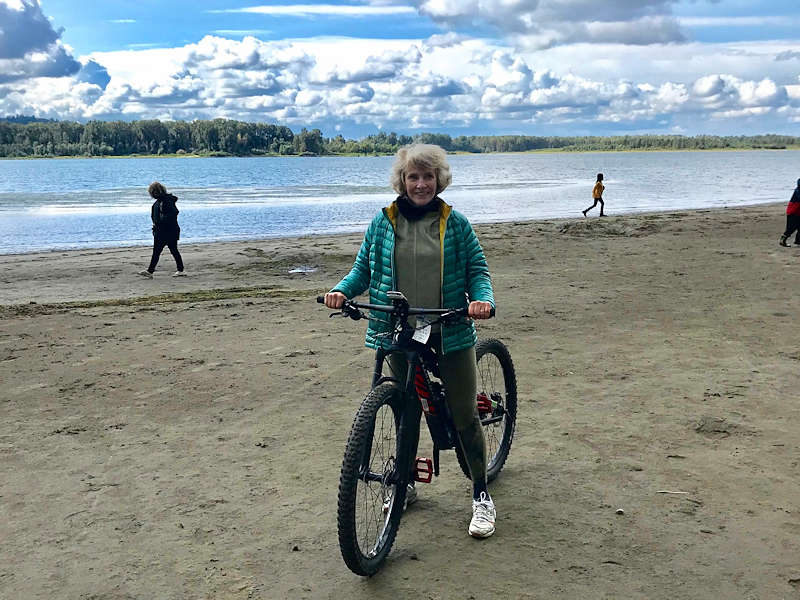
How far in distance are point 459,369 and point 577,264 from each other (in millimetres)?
11655

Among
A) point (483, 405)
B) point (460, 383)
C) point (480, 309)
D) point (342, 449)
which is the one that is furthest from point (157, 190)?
point (480, 309)

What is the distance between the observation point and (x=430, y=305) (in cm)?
385

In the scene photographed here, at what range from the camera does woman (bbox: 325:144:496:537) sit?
376 cm

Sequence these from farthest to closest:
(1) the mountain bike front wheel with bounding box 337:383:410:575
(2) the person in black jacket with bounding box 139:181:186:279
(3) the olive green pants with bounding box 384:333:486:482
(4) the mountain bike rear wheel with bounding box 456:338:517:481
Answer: (2) the person in black jacket with bounding box 139:181:186:279, (4) the mountain bike rear wheel with bounding box 456:338:517:481, (3) the olive green pants with bounding box 384:333:486:482, (1) the mountain bike front wheel with bounding box 337:383:410:575

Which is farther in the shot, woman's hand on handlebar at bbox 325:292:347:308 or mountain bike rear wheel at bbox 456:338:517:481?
mountain bike rear wheel at bbox 456:338:517:481

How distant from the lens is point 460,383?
397 centimetres

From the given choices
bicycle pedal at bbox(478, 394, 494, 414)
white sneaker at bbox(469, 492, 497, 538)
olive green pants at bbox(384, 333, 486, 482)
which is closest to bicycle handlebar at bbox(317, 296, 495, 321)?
olive green pants at bbox(384, 333, 486, 482)

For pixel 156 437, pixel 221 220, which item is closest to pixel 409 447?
pixel 156 437

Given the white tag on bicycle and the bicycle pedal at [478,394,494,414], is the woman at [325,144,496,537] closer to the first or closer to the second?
the white tag on bicycle

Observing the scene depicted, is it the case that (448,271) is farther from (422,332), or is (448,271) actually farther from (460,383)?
(460,383)

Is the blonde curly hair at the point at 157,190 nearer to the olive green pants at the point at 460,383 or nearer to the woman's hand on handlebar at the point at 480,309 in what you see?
the olive green pants at the point at 460,383

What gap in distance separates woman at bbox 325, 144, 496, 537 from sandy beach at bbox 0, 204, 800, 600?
1.03m

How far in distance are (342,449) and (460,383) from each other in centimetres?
180

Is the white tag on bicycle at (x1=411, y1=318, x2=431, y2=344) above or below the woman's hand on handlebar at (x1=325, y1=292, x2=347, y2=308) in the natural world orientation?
below
